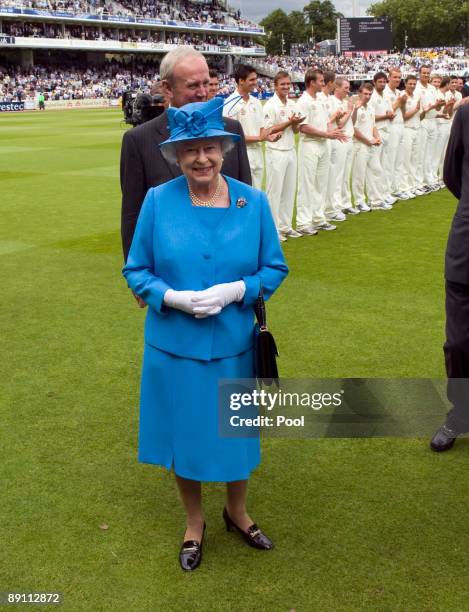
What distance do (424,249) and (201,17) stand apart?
7766 cm

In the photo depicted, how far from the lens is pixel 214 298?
2.70 metres

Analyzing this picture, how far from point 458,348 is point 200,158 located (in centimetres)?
188

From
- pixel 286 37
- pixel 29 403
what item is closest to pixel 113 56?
pixel 286 37

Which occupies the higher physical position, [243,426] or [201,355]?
[201,355]

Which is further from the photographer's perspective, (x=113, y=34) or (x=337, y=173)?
(x=113, y=34)

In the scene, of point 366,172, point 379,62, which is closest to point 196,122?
point 366,172

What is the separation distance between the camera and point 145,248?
9.43 feet

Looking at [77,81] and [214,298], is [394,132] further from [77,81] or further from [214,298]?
[77,81]

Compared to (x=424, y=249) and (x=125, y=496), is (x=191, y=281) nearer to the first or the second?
(x=125, y=496)

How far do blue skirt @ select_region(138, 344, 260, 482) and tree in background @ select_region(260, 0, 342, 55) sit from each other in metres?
134

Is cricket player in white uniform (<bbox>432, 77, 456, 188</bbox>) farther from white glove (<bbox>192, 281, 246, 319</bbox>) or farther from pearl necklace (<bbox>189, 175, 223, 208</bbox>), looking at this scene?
white glove (<bbox>192, 281, 246, 319</bbox>)

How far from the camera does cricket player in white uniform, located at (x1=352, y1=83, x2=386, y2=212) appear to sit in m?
10.8

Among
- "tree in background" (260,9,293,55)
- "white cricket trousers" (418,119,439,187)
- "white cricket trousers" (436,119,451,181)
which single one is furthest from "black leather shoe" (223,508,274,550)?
"tree in background" (260,9,293,55)

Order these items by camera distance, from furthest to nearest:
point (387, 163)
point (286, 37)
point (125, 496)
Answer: point (286, 37) → point (387, 163) → point (125, 496)
